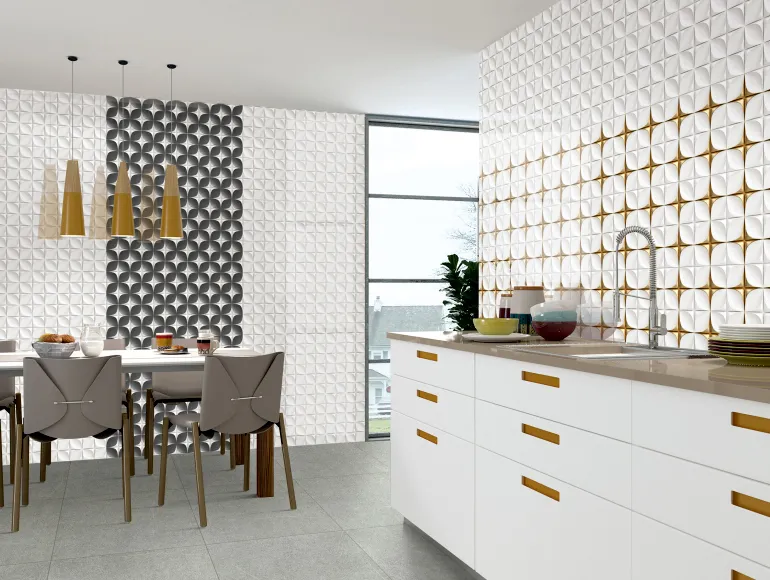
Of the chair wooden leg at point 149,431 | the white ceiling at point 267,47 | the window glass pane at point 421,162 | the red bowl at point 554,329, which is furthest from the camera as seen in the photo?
the window glass pane at point 421,162

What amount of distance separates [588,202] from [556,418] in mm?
1394

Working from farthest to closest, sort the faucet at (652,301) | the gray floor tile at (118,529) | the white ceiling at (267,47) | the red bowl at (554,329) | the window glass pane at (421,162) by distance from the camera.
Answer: the window glass pane at (421,162)
the white ceiling at (267,47)
the gray floor tile at (118,529)
the red bowl at (554,329)
the faucet at (652,301)

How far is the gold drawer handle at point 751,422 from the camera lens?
5.40ft

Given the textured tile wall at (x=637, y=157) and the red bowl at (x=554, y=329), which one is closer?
the textured tile wall at (x=637, y=157)

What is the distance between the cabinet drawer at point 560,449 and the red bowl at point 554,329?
55 cm

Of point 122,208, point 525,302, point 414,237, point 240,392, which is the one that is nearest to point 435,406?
point 525,302

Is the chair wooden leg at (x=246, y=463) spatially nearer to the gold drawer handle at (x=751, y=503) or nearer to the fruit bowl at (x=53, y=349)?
the fruit bowl at (x=53, y=349)

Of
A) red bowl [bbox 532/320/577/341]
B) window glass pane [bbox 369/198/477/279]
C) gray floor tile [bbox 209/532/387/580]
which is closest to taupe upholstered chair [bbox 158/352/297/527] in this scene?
gray floor tile [bbox 209/532/387/580]

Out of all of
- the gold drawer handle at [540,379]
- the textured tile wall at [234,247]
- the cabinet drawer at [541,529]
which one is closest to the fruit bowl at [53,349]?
the textured tile wall at [234,247]

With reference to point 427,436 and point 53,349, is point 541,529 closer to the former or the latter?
point 427,436

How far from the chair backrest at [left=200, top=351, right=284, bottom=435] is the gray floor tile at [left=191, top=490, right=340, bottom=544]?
1.43 ft

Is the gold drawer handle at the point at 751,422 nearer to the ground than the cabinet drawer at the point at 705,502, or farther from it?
farther from it

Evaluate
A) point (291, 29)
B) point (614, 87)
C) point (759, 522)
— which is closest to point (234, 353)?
point (291, 29)

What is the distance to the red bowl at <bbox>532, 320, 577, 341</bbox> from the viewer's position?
3344 millimetres
